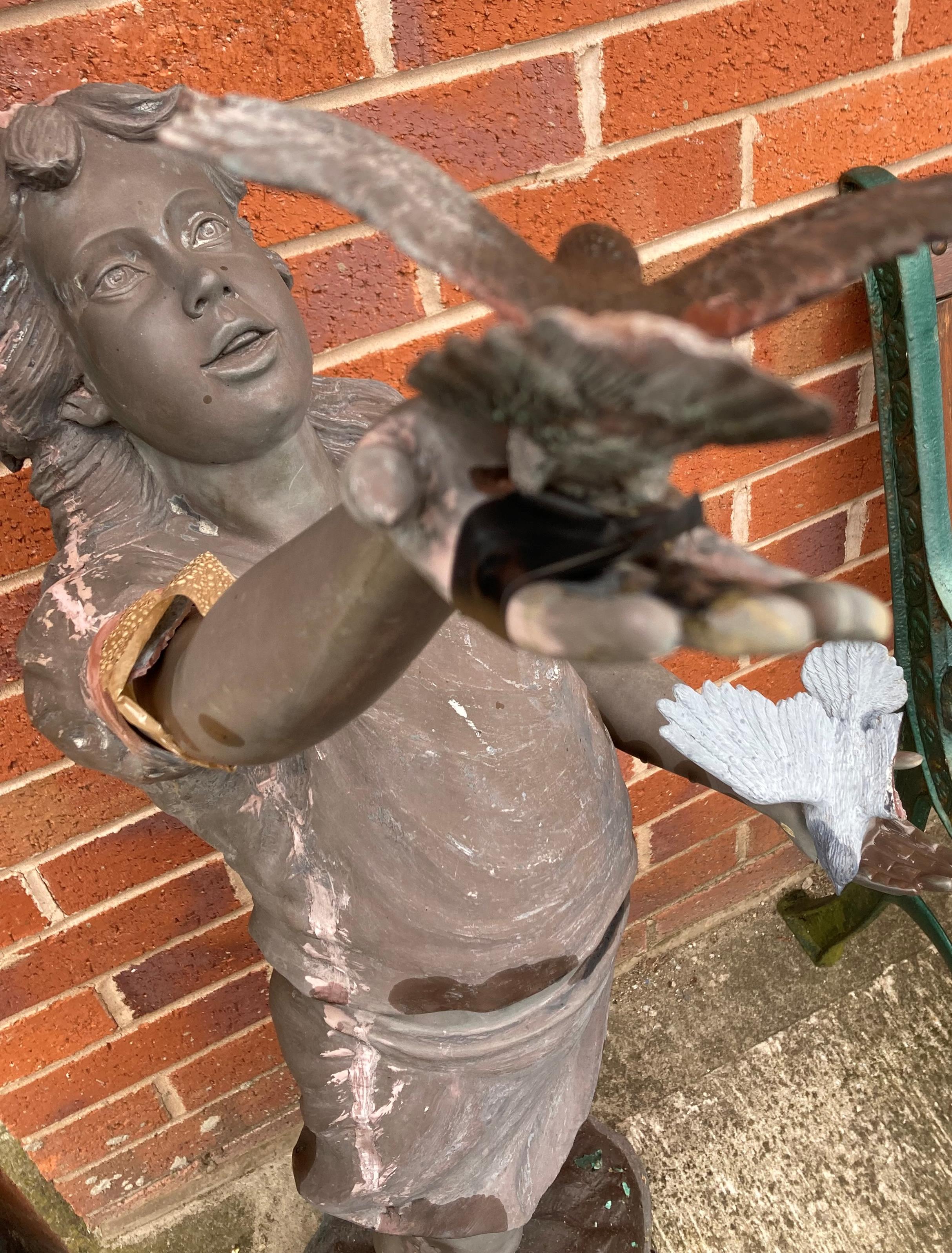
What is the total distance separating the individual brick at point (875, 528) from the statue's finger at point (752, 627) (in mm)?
1117

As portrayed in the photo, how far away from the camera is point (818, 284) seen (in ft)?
1.13

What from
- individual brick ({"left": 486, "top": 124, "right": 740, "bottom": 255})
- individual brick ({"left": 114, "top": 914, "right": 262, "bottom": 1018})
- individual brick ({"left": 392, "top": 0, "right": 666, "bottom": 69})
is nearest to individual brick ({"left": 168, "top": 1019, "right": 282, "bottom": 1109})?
individual brick ({"left": 114, "top": 914, "right": 262, "bottom": 1018})

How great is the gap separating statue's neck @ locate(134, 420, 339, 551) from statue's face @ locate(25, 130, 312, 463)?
37 millimetres

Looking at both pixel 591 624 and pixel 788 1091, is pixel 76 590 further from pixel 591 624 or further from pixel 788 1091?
pixel 788 1091

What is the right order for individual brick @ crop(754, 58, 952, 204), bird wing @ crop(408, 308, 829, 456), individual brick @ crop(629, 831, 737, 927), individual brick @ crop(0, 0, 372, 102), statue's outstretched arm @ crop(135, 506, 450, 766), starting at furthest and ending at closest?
1. individual brick @ crop(629, 831, 737, 927)
2. individual brick @ crop(754, 58, 952, 204)
3. individual brick @ crop(0, 0, 372, 102)
4. statue's outstretched arm @ crop(135, 506, 450, 766)
5. bird wing @ crop(408, 308, 829, 456)

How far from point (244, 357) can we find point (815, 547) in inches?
38.1

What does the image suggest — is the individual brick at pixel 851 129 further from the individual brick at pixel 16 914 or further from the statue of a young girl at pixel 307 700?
the individual brick at pixel 16 914

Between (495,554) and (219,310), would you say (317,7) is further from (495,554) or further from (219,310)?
(495,554)

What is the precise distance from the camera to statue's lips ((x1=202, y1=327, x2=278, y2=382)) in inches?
22.7

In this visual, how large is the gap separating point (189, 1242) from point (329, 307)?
1.20 metres

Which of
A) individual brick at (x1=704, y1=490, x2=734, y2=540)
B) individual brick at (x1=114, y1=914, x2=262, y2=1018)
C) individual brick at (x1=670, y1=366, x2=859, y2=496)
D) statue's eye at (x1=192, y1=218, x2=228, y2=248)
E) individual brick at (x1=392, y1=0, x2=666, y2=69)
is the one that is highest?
individual brick at (x1=392, y1=0, x2=666, y2=69)

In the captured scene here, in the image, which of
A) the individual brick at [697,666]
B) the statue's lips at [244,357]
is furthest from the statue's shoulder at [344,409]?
the individual brick at [697,666]

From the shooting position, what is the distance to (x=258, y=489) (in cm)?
65

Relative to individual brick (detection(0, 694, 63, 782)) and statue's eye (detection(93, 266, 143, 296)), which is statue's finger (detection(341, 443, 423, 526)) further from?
individual brick (detection(0, 694, 63, 782))
